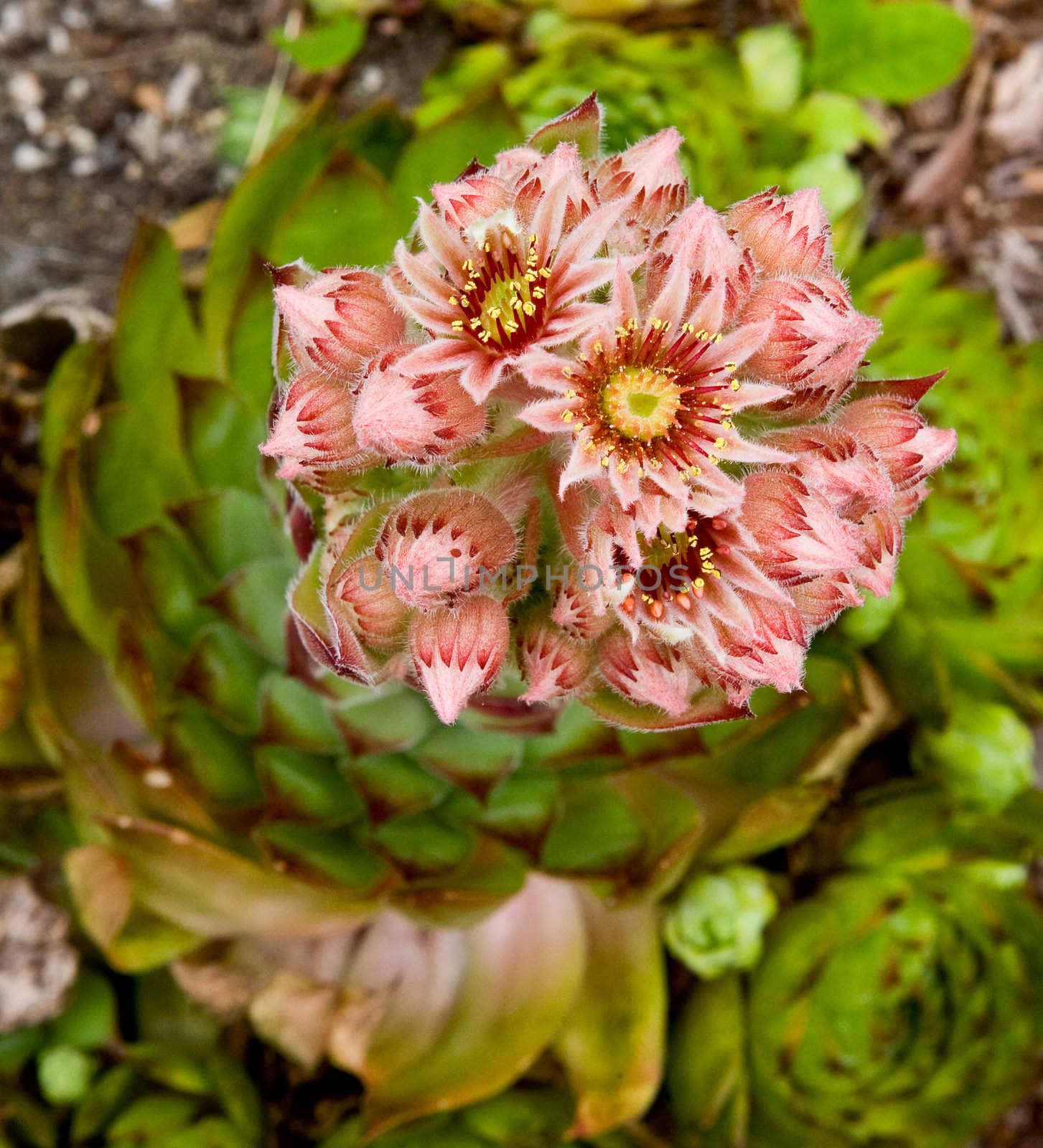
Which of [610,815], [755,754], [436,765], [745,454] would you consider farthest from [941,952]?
[745,454]

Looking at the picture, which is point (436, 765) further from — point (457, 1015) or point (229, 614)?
point (457, 1015)

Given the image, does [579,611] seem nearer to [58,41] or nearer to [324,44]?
[324,44]

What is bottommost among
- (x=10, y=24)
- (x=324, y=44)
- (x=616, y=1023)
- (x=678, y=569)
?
(x=616, y=1023)

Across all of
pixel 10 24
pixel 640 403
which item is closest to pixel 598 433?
pixel 640 403

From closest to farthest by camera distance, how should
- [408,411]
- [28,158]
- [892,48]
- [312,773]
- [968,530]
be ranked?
1. [408,411]
2. [312,773]
3. [968,530]
4. [892,48]
5. [28,158]

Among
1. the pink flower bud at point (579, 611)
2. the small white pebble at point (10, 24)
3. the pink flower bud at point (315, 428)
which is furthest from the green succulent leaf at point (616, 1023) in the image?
the small white pebble at point (10, 24)

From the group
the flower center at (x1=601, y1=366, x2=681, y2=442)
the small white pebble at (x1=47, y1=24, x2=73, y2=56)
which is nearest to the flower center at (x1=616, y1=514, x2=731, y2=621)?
the flower center at (x1=601, y1=366, x2=681, y2=442)
